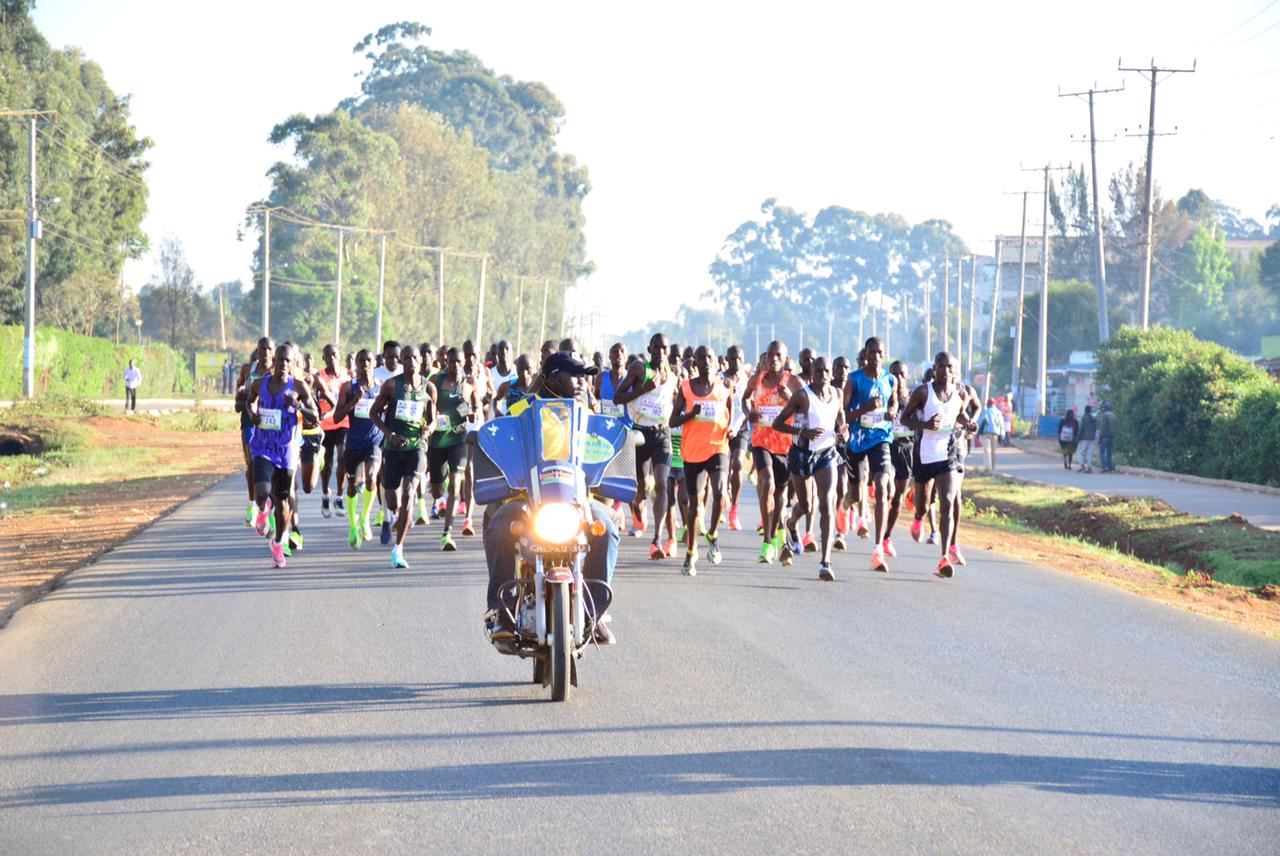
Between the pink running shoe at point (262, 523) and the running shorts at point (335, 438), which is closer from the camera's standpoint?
the pink running shoe at point (262, 523)

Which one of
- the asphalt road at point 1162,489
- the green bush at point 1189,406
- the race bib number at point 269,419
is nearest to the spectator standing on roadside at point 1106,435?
the asphalt road at point 1162,489

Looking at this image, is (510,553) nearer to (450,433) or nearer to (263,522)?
(450,433)

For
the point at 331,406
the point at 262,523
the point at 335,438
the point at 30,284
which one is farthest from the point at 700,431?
the point at 30,284

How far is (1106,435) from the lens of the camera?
125ft

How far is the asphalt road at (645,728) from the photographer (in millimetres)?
6031

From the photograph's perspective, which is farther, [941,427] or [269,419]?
[941,427]

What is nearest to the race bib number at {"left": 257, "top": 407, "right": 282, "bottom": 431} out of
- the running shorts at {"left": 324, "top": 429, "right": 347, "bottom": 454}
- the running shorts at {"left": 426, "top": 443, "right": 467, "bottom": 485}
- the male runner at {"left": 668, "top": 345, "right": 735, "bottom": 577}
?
the running shorts at {"left": 426, "top": 443, "right": 467, "bottom": 485}

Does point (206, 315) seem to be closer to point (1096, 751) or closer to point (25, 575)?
point (25, 575)

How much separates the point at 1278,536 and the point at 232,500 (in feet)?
45.7

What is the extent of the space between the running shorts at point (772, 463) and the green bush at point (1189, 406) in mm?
19860

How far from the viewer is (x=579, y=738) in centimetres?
739

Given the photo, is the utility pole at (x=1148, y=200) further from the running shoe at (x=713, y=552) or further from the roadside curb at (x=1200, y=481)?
the running shoe at (x=713, y=552)

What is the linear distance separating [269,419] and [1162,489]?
23337 millimetres

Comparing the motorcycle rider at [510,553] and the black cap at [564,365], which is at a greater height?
the black cap at [564,365]
